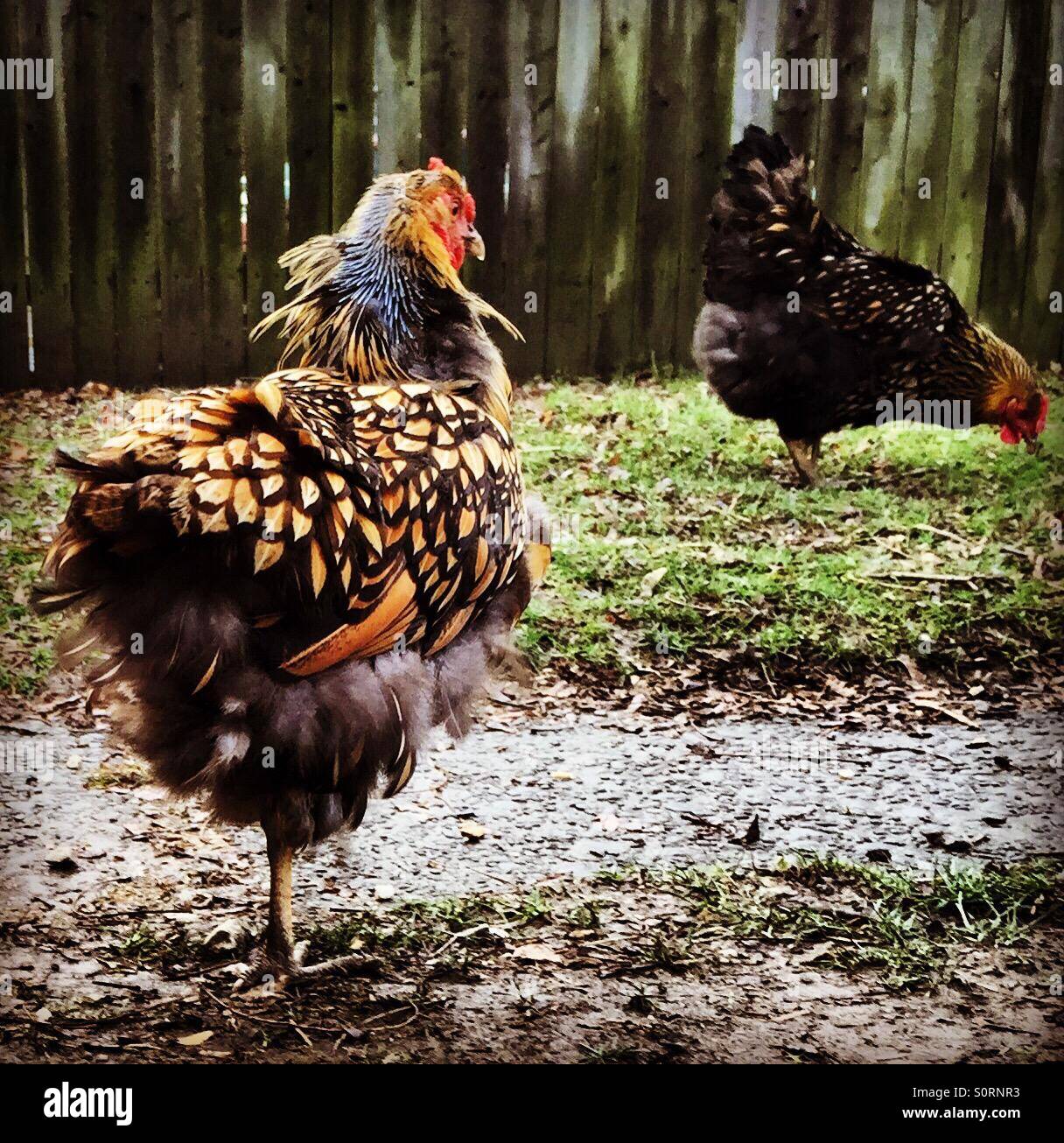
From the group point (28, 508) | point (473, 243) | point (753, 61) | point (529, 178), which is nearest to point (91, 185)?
point (28, 508)

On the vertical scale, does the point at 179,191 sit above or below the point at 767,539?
above

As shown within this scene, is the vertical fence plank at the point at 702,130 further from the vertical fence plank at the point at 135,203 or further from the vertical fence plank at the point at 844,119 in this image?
the vertical fence plank at the point at 135,203

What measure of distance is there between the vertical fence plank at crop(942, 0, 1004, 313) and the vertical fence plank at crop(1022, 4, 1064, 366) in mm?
95

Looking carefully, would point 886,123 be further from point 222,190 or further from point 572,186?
point 222,190

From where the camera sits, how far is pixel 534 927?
7.22 feet

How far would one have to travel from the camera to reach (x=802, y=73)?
2377mm

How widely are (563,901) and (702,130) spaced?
162cm

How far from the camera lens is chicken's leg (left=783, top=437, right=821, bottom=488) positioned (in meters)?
2.84

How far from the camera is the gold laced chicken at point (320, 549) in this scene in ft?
5.43

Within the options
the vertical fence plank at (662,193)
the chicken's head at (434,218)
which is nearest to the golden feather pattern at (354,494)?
the chicken's head at (434,218)

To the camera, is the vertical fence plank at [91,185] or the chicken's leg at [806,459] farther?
the chicken's leg at [806,459]

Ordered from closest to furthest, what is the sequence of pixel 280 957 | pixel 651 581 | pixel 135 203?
pixel 280 957 → pixel 135 203 → pixel 651 581

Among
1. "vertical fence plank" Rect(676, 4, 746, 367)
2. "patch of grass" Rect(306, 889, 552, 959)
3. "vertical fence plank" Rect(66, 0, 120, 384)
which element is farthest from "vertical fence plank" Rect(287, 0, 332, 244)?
"patch of grass" Rect(306, 889, 552, 959)
